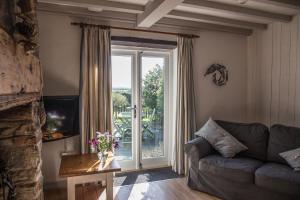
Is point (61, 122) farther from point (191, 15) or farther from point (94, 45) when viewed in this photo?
point (191, 15)

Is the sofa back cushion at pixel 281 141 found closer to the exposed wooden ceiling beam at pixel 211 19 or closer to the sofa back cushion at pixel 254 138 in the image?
the sofa back cushion at pixel 254 138

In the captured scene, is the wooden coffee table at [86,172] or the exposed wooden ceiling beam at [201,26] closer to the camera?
the wooden coffee table at [86,172]

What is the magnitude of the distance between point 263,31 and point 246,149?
222cm

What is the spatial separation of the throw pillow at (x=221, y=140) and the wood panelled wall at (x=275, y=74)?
1189 mm

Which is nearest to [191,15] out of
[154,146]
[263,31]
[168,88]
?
[168,88]

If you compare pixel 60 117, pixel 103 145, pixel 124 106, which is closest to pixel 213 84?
pixel 124 106

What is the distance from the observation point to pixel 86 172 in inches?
95.7

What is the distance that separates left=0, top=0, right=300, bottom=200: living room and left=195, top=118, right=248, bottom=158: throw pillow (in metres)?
0.02

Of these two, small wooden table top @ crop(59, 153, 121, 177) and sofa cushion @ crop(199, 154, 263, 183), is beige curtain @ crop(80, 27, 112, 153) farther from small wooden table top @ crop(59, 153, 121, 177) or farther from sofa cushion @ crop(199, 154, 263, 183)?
sofa cushion @ crop(199, 154, 263, 183)

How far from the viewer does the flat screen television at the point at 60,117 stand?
3012mm

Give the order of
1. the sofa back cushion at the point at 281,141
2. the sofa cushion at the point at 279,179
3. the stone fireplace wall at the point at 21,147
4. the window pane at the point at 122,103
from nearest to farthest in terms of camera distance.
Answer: the stone fireplace wall at the point at 21,147 < the sofa cushion at the point at 279,179 < the sofa back cushion at the point at 281,141 < the window pane at the point at 122,103

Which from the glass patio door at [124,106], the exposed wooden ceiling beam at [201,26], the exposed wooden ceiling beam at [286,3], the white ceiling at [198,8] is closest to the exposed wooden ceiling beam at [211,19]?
the white ceiling at [198,8]

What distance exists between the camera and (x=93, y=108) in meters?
3.37

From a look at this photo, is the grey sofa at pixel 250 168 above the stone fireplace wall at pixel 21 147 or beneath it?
beneath
